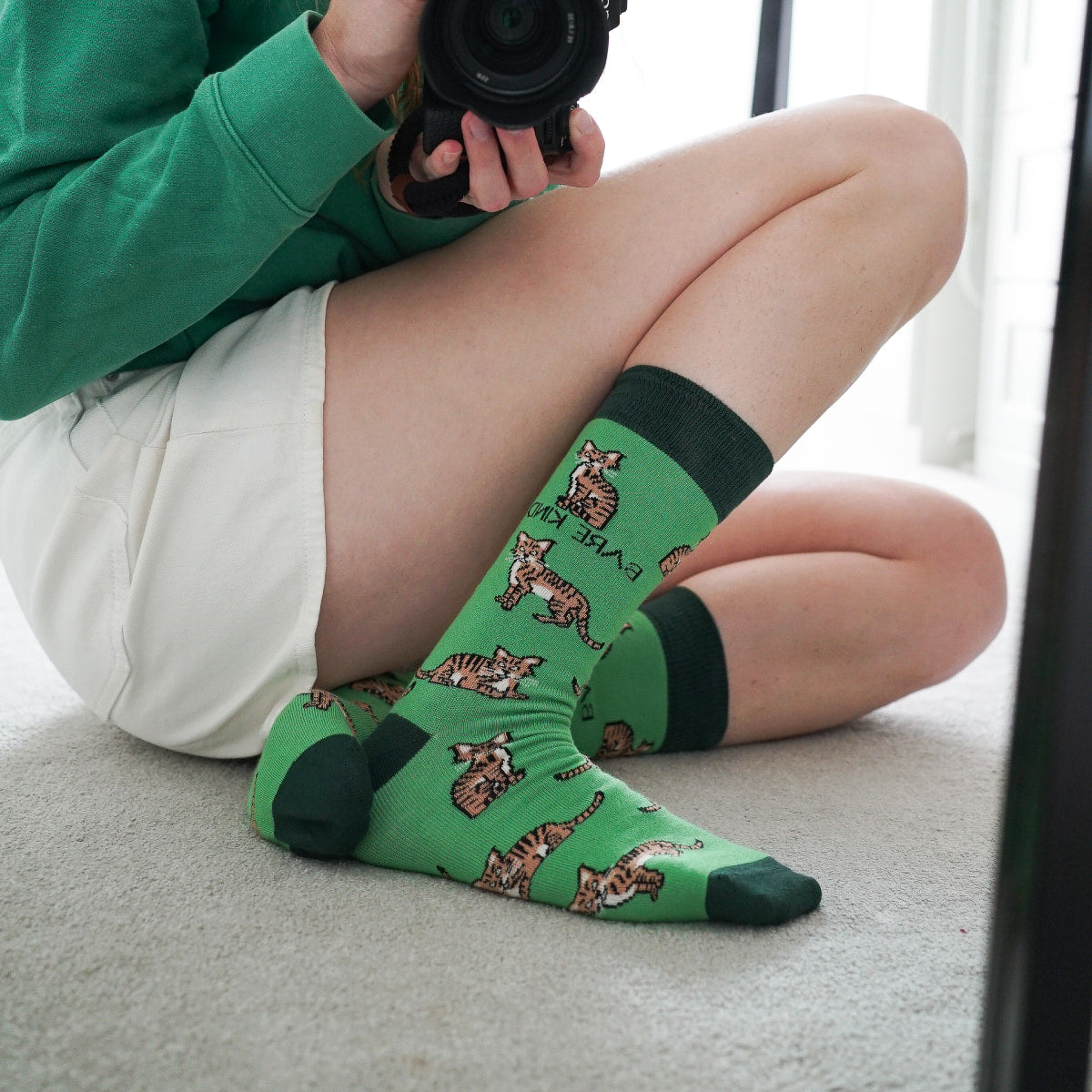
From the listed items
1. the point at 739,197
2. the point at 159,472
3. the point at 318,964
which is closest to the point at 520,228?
the point at 739,197

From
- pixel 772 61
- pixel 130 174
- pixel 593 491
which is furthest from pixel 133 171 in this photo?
pixel 772 61

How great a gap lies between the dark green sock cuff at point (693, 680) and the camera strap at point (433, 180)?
30 cm

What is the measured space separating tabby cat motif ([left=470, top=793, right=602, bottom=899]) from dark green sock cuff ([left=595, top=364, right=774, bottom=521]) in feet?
0.57

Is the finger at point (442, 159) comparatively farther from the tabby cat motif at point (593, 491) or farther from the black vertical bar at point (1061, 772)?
the black vertical bar at point (1061, 772)

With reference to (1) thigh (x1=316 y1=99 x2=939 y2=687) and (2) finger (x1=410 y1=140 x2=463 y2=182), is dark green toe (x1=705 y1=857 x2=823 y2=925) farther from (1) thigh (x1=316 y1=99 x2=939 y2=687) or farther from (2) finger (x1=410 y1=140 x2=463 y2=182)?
(2) finger (x1=410 y1=140 x2=463 y2=182)

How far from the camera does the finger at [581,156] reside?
0.52 metres

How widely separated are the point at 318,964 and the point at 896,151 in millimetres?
506

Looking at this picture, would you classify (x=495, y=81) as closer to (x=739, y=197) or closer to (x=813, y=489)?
(x=739, y=197)

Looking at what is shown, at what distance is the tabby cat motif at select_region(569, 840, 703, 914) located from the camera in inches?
19.1

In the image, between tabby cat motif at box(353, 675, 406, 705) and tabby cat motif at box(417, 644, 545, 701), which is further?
tabby cat motif at box(353, 675, 406, 705)

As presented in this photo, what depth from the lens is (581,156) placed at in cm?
53

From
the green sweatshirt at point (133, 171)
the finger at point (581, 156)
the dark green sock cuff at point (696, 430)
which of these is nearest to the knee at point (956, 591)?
the dark green sock cuff at point (696, 430)

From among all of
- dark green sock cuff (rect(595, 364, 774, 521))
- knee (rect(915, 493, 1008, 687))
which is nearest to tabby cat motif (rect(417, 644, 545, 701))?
dark green sock cuff (rect(595, 364, 774, 521))

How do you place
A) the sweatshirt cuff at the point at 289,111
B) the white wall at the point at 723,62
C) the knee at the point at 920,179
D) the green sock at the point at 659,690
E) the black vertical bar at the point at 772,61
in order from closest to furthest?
1. the sweatshirt cuff at the point at 289,111
2. the knee at the point at 920,179
3. the green sock at the point at 659,690
4. the black vertical bar at the point at 772,61
5. the white wall at the point at 723,62
